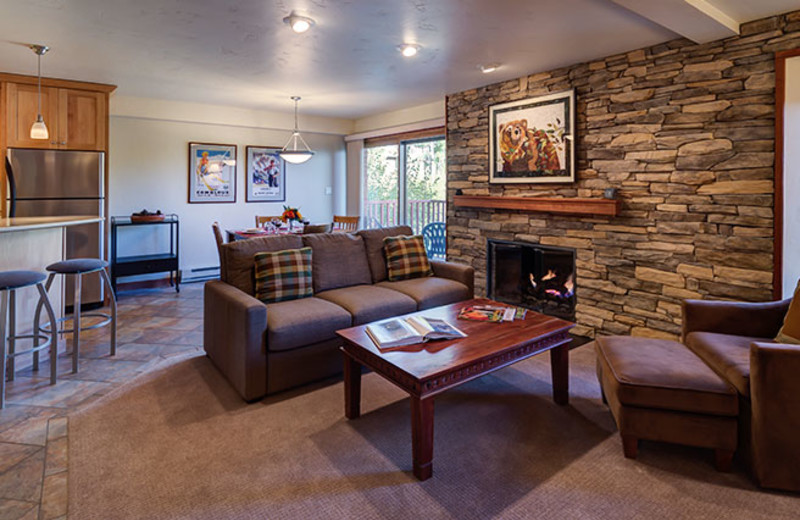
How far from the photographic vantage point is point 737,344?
2.31 meters

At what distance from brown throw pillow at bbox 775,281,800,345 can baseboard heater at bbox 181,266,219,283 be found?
635 centimetres

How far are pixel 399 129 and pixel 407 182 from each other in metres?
0.79

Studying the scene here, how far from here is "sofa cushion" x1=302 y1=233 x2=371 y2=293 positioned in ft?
11.9

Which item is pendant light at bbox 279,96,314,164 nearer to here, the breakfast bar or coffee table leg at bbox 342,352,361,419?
the breakfast bar

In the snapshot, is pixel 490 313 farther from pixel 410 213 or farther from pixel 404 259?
pixel 410 213

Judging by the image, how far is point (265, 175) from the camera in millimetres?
6938

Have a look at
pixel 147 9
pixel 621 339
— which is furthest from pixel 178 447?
pixel 147 9

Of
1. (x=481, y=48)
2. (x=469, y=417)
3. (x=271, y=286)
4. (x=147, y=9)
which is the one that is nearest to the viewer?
(x=469, y=417)

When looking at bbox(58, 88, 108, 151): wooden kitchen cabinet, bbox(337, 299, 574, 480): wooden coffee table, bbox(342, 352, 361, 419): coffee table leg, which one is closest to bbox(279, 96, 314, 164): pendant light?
bbox(58, 88, 108, 151): wooden kitchen cabinet

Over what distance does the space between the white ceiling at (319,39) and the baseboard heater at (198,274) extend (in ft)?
8.39

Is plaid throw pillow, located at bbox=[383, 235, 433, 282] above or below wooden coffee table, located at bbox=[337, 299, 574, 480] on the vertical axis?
above

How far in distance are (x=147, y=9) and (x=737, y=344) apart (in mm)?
4016

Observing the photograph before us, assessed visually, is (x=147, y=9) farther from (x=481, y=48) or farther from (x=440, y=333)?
(x=440, y=333)

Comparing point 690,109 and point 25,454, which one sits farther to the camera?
point 690,109
